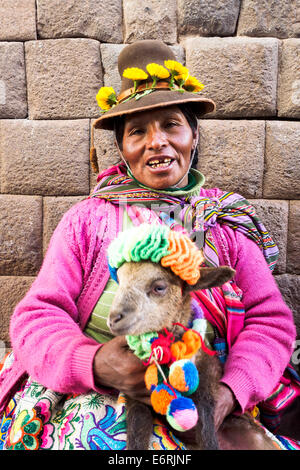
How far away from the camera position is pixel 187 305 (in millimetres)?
1461

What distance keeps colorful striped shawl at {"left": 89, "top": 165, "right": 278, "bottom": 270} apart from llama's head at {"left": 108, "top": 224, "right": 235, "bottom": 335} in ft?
2.26

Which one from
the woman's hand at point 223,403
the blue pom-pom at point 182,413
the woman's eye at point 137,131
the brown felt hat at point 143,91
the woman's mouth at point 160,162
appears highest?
the brown felt hat at point 143,91

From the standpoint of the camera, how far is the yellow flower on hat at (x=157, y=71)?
1970mm

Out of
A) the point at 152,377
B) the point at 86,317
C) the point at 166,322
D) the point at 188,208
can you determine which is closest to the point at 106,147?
the point at 188,208

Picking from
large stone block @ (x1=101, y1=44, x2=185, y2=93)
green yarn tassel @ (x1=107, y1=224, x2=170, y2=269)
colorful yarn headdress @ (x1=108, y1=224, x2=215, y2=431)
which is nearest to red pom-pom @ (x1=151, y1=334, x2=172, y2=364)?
colorful yarn headdress @ (x1=108, y1=224, x2=215, y2=431)

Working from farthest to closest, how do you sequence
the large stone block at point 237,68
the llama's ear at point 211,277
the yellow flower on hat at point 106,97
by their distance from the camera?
the large stone block at point 237,68, the yellow flower on hat at point 106,97, the llama's ear at point 211,277

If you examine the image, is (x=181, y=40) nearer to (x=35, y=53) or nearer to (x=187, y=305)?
(x=35, y=53)

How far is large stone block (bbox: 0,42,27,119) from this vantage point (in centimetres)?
278

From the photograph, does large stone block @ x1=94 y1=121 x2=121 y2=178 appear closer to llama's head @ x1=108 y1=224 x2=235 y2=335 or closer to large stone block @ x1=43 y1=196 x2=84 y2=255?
large stone block @ x1=43 y1=196 x2=84 y2=255

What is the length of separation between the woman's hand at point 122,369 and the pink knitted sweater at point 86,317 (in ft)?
0.17

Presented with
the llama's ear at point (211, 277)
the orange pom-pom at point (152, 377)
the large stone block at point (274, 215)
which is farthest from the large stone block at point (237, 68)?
the orange pom-pom at point (152, 377)

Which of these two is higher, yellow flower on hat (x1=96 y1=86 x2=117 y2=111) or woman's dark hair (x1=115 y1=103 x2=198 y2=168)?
yellow flower on hat (x1=96 y1=86 x2=117 y2=111)

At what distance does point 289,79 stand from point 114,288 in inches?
82.2

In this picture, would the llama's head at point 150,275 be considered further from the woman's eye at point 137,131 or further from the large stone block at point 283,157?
the large stone block at point 283,157
